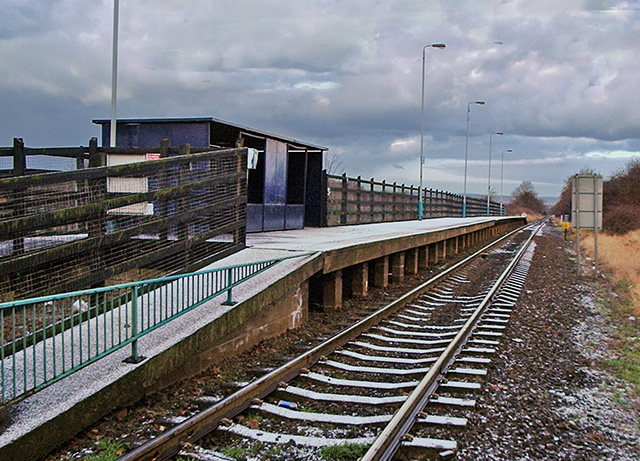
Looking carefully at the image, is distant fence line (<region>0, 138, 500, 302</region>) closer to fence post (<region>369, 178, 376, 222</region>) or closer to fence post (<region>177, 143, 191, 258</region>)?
fence post (<region>177, 143, 191, 258</region>)

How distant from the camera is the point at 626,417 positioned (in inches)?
215

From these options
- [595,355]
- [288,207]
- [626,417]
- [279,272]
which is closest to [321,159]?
[288,207]

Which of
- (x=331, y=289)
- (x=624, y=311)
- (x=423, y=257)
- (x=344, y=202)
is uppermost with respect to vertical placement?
(x=344, y=202)

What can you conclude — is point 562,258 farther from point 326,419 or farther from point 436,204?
point 326,419

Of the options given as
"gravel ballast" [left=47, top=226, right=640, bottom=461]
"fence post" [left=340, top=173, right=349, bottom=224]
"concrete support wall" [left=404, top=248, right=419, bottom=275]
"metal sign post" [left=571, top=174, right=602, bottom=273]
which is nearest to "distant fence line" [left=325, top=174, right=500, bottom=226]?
"fence post" [left=340, top=173, right=349, bottom=224]

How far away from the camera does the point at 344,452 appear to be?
4.38 metres

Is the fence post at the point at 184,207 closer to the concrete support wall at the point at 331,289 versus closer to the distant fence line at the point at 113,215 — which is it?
the distant fence line at the point at 113,215

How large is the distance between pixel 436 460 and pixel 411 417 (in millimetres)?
667

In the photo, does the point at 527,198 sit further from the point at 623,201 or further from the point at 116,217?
the point at 116,217

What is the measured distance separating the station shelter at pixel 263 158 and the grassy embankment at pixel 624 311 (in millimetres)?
5891

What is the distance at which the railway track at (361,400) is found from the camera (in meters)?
4.46

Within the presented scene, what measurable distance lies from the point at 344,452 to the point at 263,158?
403 inches

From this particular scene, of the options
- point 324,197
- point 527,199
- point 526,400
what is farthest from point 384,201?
point 527,199

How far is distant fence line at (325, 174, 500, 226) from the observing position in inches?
798
